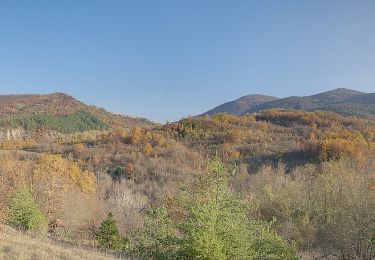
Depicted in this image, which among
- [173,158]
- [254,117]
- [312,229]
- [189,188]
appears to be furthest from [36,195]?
[254,117]

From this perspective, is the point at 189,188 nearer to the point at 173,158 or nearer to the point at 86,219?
the point at 86,219

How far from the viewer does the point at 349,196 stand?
31906 millimetres

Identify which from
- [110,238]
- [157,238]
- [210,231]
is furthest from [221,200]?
[110,238]

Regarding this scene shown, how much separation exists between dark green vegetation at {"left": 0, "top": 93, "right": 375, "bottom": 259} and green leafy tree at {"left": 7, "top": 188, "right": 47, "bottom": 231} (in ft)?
2.96

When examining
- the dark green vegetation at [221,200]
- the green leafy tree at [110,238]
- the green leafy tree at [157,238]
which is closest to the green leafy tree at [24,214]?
the dark green vegetation at [221,200]

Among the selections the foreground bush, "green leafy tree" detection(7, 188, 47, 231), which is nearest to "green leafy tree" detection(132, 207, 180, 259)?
the foreground bush

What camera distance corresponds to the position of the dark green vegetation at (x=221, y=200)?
19.1m

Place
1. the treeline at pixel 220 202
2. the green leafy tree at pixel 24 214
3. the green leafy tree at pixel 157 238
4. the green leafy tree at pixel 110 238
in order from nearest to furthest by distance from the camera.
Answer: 1. the treeline at pixel 220 202
2. the green leafy tree at pixel 157 238
3. the green leafy tree at pixel 110 238
4. the green leafy tree at pixel 24 214

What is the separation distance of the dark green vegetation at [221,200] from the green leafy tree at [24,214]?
90cm

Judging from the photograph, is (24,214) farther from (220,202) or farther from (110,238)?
(220,202)

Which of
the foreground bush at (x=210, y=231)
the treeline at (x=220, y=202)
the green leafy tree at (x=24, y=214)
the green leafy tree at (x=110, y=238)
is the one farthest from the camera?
the green leafy tree at (x=24, y=214)

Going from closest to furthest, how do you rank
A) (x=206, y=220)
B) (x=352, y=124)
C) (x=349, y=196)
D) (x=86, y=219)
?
(x=206, y=220) → (x=349, y=196) → (x=86, y=219) → (x=352, y=124)

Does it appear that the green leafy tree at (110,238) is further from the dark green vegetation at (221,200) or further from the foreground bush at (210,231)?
the foreground bush at (210,231)

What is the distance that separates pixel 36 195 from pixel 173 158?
7283 cm
